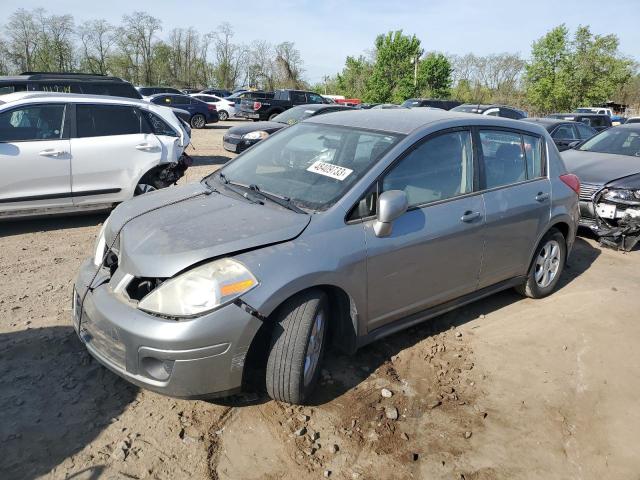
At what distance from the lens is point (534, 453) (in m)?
2.89

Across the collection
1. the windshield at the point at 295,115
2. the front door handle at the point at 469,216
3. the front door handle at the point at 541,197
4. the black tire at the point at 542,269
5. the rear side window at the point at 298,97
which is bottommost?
the black tire at the point at 542,269

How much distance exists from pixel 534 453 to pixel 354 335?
122 cm

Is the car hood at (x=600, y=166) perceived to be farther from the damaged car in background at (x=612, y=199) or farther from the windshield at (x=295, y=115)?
the windshield at (x=295, y=115)

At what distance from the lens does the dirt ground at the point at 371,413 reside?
268cm

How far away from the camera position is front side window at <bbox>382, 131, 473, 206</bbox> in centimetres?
351

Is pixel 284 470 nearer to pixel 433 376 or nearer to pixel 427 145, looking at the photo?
pixel 433 376

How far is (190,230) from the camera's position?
303 centimetres

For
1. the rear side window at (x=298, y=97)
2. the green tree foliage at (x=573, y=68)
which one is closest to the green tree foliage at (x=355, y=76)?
the green tree foliage at (x=573, y=68)

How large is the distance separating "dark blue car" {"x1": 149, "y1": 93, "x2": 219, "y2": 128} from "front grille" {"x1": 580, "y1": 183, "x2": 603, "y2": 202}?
1847 cm

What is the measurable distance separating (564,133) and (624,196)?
23.5 feet

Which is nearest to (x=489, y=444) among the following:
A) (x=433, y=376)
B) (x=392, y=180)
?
(x=433, y=376)

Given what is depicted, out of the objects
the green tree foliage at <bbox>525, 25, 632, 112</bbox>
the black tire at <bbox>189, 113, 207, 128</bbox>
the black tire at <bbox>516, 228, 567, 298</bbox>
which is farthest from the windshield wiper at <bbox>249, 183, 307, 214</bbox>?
the green tree foliage at <bbox>525, 25, 632, 112</bbox>

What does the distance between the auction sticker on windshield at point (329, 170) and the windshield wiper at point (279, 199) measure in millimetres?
332

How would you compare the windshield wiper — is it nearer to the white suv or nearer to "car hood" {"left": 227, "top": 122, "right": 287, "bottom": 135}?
the white suv
